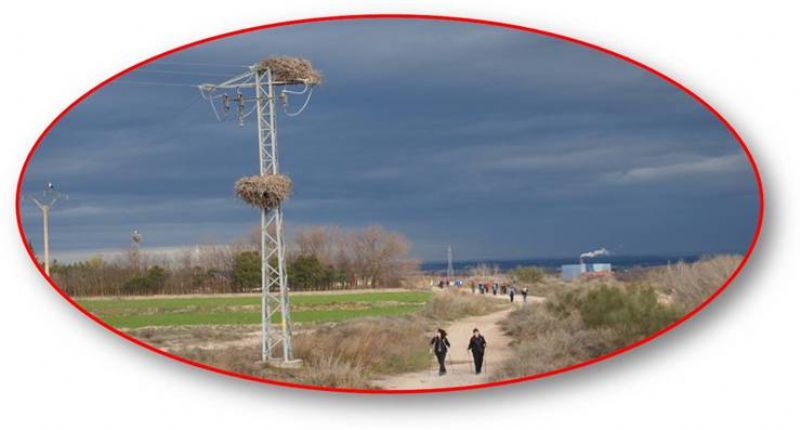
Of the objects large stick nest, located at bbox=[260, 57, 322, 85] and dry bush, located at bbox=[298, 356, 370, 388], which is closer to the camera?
dry bush, located at bbox=[298, 356, 370, 388]

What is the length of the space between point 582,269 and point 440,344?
1.84 metres

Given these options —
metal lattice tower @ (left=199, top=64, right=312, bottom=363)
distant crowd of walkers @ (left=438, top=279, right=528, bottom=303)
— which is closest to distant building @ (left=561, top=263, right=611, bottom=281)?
distant crowd of walkers @ (left=438, top=279, right=528, bottom=303)

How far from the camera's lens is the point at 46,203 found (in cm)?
1209

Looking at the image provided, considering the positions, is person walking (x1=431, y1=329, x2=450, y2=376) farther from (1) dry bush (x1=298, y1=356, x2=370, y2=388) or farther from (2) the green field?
(1) dry bush (x1=298, y1=356, x2=370, y2=388)

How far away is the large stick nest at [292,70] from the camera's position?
1196cm

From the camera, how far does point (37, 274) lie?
12.1 m

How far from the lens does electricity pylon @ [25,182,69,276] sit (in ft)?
39.2

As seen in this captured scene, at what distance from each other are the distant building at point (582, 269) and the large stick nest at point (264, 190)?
330 centimetres

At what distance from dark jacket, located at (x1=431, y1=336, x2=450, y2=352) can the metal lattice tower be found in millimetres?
1665

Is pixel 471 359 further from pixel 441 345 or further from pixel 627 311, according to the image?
pixel 627 311

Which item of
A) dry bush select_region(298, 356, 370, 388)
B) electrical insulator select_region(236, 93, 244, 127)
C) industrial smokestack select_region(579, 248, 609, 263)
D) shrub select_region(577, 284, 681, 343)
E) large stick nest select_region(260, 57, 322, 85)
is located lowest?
dry bush select_region(298, 356, 370, 388)

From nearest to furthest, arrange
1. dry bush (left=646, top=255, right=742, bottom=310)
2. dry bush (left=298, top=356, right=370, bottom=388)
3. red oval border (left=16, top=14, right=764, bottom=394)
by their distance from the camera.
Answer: red oval border (left=16, top=14, right=764, bottom=394), dry bush (left=298, top=356, right=370, bottom=388), dry bush (left=646, top=255, right=742, bottom=310)

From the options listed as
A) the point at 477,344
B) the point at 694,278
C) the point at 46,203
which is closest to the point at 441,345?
the point at 477,344

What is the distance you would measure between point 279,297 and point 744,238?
5.32 metres
